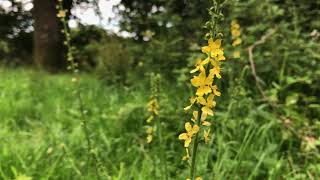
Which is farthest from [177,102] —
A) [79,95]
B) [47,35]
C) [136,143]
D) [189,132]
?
[47,35]

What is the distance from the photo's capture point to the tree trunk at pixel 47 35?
8543 mm

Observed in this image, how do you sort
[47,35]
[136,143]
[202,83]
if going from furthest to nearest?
[47,35]
[136,143]
[202,83]

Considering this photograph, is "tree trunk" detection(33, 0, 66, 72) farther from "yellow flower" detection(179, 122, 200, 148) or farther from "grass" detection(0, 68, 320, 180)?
"yellow flower" detection(179, 122, 200, 148)

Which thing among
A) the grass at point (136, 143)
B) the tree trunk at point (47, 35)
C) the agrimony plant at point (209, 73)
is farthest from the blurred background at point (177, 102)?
the tree trunk at point (47, 35)

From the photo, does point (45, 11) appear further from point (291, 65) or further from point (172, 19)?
point (291, 65)

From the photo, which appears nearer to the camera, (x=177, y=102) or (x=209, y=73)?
(x=209, y=73)

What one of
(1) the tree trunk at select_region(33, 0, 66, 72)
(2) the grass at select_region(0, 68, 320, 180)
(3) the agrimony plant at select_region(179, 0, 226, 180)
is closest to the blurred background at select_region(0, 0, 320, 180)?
(2) the grass at select_region(0, 68, 320, 180)

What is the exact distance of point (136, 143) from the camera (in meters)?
3.55

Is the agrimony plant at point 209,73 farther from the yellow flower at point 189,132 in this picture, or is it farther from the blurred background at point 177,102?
the blurred background at point 177,102

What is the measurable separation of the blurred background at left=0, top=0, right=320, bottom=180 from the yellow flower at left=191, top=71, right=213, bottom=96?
104 centimetres

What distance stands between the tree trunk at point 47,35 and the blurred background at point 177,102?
239 centimetres

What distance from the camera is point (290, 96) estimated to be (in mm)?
3729

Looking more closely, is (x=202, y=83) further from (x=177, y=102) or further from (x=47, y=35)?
(x=47, y=35)

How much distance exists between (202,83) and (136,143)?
223 cm
